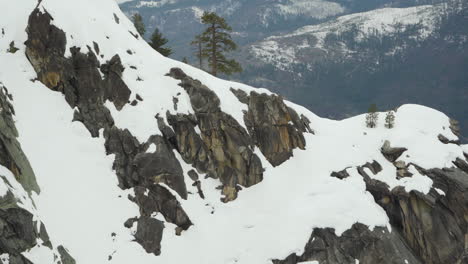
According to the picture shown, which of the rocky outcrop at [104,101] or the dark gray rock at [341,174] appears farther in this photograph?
the dark gray rock at [341,174]

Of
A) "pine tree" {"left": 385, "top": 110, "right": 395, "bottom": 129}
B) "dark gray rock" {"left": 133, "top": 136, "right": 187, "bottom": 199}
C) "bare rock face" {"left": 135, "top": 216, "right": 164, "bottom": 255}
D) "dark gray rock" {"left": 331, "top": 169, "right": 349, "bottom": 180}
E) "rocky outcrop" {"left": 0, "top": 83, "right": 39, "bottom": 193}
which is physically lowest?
"dark gray rock" {"left": 331, "top": 169, "right": 349, "bottom": 180}

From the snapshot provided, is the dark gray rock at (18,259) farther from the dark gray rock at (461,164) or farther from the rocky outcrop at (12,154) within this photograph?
the dark gray rock at (461,164)

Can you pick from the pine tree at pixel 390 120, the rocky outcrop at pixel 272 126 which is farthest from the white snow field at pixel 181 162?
the rocky outcrop at pixel 272 126

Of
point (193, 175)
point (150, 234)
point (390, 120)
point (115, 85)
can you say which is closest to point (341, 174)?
point (390, 120)

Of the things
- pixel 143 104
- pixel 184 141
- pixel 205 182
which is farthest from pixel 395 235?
pixel 143 104

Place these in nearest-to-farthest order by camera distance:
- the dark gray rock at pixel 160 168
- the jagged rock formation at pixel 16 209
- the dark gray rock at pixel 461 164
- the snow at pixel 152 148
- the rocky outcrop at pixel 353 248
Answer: the jagged rock formation at pixel 16 209 → the rocky outcrop at pixel 353 248 → the dark gray rock at pixel 160 168 → the snow at pixel 152 148 → the dark gray rock at pixel 461 164

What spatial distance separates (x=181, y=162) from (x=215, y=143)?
3169 mm

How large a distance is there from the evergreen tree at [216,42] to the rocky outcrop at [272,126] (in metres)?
13.5

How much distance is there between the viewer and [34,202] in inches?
631

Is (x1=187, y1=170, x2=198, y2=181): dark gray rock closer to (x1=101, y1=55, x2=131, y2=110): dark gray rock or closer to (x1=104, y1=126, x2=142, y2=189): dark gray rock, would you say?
(x1=104, y1=126, x2=142, y2=189): dark gray rock

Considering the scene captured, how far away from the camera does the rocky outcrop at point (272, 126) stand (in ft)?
88.7

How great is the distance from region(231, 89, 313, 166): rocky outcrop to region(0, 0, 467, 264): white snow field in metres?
0.91

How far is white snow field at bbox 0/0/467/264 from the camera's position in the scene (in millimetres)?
17922

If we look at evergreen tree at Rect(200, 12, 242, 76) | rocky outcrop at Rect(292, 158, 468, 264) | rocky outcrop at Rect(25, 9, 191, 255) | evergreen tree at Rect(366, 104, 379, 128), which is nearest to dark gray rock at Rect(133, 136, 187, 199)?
rocky outcrop at Rect(25, 9, 191, 255)
